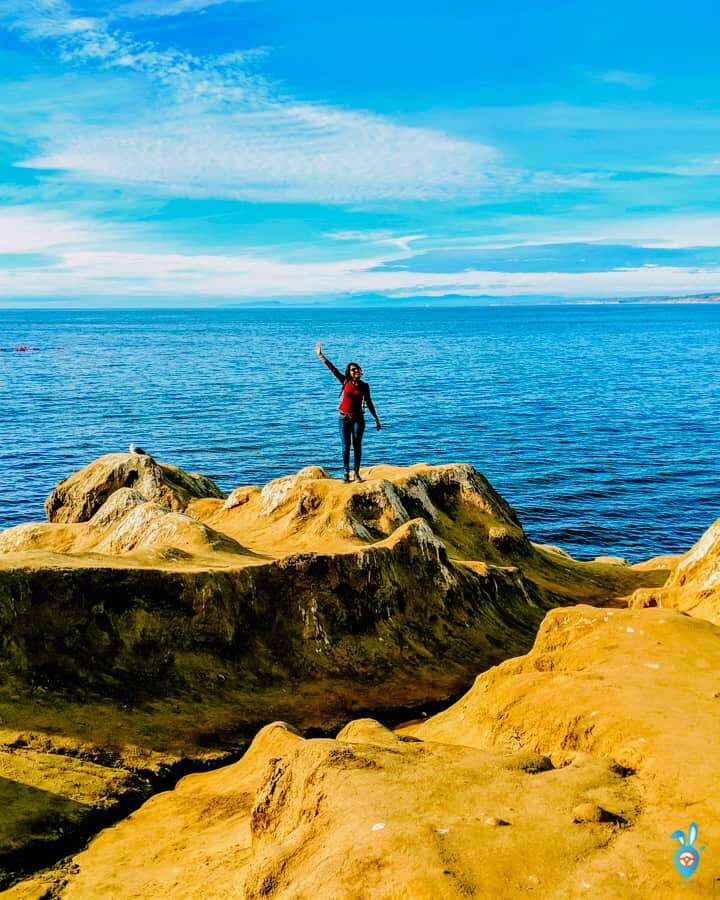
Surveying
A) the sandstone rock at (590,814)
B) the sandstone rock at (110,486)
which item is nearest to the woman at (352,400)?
the sandstone rock at (110,486)

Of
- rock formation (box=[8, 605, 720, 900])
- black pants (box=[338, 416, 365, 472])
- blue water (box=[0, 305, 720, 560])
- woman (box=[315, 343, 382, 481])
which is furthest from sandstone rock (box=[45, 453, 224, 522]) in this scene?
rock formation (box=[8, 605, 720, 900])

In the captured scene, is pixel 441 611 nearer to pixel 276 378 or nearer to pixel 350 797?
pixel 350 797

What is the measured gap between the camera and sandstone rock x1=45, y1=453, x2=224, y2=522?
110ft

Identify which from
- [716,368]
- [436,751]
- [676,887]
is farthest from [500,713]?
[716,368]

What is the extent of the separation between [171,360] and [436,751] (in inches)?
5802

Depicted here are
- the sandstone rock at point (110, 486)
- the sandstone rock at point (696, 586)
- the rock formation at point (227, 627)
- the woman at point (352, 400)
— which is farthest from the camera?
the sandstone rock at point (110, 486)

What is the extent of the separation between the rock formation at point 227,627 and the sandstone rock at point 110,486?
14.7 feet

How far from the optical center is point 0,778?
13516 millimetres

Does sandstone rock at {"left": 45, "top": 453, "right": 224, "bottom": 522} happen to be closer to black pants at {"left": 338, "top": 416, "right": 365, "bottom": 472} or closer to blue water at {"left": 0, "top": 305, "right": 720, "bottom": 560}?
black pants at {"left": 338, "top": 416, "right": 365, "bottom": 472}

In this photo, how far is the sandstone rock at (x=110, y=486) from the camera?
1324 inches

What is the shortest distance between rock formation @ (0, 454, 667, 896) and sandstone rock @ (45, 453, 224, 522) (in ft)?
14.7

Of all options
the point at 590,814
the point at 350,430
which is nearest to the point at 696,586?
the point at 590,814

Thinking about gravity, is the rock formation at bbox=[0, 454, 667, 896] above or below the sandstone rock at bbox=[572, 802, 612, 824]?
below

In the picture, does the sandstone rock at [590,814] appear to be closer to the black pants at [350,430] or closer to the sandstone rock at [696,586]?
the sandstone rock at [696,586]
